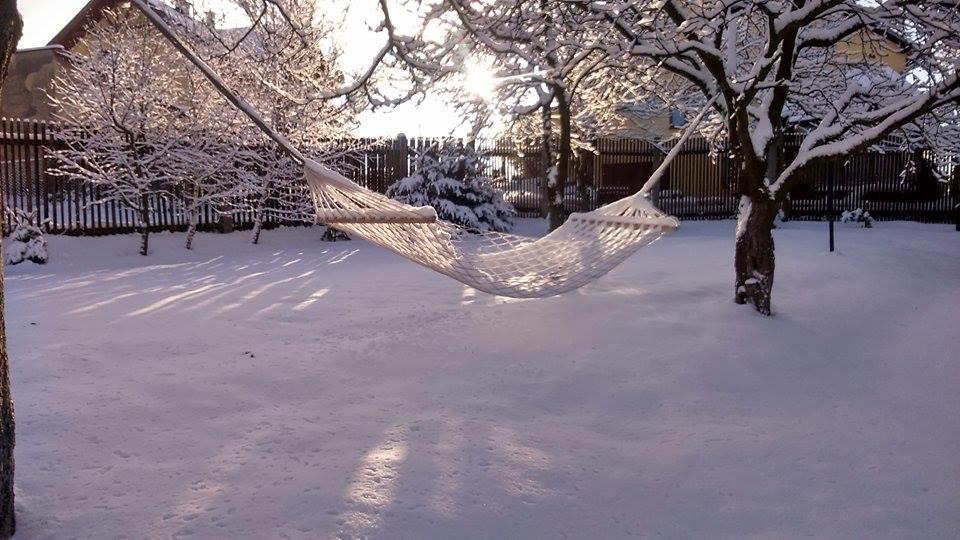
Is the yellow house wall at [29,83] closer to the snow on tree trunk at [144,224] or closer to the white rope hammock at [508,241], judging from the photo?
the snow on tree trunk at [144,224]

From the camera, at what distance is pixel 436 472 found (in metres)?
3.00

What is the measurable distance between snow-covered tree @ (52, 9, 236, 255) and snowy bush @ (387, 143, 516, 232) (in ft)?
9.52

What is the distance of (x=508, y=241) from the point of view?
4973mm

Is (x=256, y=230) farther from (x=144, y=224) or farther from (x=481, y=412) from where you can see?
(x=481, y=412)

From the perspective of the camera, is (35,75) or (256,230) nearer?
(256,230)

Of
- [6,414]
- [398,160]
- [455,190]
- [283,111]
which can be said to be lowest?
[6,414]

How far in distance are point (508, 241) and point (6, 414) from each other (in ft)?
10.4

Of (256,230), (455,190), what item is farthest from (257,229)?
(455,190)

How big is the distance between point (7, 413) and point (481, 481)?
1600 millimetres

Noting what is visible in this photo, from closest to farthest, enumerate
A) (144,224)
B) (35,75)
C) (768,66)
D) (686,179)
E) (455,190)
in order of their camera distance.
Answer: (768,66) < (144,224) < (455,190) < (686,179) < (35,75)

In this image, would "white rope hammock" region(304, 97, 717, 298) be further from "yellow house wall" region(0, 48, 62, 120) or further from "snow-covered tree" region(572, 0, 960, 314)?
"yellow house wall" region(0, 48, 62, 120)

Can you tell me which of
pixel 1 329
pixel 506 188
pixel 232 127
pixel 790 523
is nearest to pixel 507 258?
pixel 790 523

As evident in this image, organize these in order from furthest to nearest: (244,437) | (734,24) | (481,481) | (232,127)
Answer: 1. (232,127)
2. (734,24)
3. (244,437)
4. (481,481)

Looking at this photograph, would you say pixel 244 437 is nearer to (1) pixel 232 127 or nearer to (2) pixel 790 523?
(2) pixel 790 523
